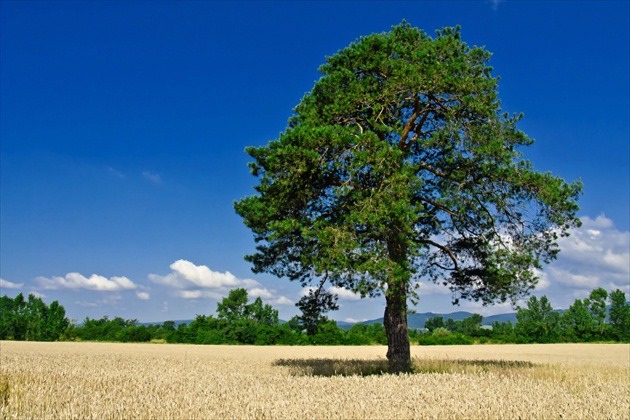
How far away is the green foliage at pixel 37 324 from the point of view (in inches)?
2694

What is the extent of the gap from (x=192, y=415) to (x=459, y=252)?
12.5 meters

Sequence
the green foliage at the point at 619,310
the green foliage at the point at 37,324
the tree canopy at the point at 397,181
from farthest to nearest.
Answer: the green foliage at the point at 619,310 → the green foliage at the point at 37,324 → the tree canopy at the point at 397,181

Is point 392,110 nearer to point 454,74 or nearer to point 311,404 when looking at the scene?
point 454,74

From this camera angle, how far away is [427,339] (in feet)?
179

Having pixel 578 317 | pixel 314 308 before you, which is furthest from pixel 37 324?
pixel 578 317

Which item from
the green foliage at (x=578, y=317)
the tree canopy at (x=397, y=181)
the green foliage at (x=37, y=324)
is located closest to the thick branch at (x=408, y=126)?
the tree canopy at (x=397, y=181)

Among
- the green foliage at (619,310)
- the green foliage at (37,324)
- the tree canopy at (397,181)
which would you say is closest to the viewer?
the tree canopy at (397,181)

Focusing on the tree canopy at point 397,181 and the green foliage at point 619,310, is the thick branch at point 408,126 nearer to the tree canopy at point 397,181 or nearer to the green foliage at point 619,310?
the tree canopy at point 397,181

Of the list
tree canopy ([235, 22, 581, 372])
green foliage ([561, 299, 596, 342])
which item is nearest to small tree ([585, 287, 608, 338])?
green foliage ([561, 299, 596, 342])

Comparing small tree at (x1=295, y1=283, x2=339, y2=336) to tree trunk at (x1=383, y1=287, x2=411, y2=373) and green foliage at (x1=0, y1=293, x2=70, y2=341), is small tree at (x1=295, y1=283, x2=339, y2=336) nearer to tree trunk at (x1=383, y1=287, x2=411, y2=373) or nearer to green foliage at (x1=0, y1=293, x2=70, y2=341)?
tree trunk at (x1=383, y1=287, x2=411, y2=373)

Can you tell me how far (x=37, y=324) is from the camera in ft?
224

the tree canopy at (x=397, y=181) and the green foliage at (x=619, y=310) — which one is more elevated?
the tree canopy at (x=397, y=181)

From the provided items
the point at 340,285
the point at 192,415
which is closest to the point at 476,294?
the point at 340,285

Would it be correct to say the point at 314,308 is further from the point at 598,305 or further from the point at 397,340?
the point at 598,305
